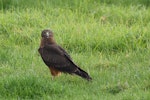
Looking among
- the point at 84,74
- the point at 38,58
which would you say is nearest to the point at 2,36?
the point at 38,58

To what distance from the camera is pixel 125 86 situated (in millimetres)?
7266

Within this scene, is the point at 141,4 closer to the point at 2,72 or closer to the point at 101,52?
the point at 101,52

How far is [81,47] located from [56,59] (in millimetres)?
1201

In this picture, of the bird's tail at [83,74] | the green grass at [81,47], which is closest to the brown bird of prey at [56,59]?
the bird's tail at [83,74]

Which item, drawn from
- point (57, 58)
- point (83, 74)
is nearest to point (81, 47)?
point (57, 58)

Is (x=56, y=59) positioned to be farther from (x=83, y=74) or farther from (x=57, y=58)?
(x=83, y=74)

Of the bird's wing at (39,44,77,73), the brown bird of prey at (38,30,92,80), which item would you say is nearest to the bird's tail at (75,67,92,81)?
the brown bird of prey at (38,30,92,80)

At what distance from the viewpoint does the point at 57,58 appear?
7859 mm

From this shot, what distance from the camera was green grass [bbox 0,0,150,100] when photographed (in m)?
7.09

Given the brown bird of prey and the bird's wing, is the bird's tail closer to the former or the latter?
the brown bird of prey

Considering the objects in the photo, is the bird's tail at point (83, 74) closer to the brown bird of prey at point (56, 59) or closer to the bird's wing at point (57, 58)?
the brown bird of prey at point (56, 59)

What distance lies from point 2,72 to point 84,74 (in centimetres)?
124

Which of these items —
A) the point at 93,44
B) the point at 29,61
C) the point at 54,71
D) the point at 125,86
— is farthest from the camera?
the point at 93,44

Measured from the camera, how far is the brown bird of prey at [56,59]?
7660 millimetres
